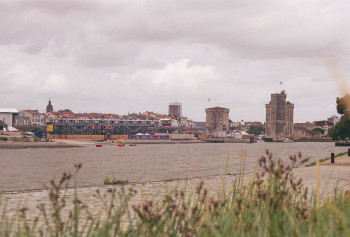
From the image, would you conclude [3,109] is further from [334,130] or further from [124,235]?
[124,235]

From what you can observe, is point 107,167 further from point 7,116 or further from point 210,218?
point 7,116

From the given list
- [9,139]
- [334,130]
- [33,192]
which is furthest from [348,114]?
[9,139]

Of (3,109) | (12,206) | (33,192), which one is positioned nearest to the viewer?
(12,206)

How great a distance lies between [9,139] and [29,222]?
118 meters

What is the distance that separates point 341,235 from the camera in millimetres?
4605

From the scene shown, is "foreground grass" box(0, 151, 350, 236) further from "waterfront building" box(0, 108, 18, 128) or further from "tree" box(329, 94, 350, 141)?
"waterfront building" box(0, 108, 18, 128)

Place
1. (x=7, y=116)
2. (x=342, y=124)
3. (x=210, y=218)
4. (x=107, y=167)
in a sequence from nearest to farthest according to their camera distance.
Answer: (x=210, y=218) < (x=342, y=124) < (x=107, y=167) < (x=7, y=116)

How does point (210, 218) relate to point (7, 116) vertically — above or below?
below

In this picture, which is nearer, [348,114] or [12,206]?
[12,206]

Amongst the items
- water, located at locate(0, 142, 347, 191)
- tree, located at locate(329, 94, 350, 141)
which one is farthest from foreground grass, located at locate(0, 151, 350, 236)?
tree, located at locate(329, 94, 350, 141)

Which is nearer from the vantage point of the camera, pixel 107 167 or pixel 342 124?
pixel 342 124

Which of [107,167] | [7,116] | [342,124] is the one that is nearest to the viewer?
[342,124]

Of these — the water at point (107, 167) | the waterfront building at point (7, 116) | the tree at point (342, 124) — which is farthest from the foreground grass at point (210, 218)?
the waterfront building at point (7, 116)

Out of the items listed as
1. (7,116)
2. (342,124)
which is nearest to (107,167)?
(342,124)
